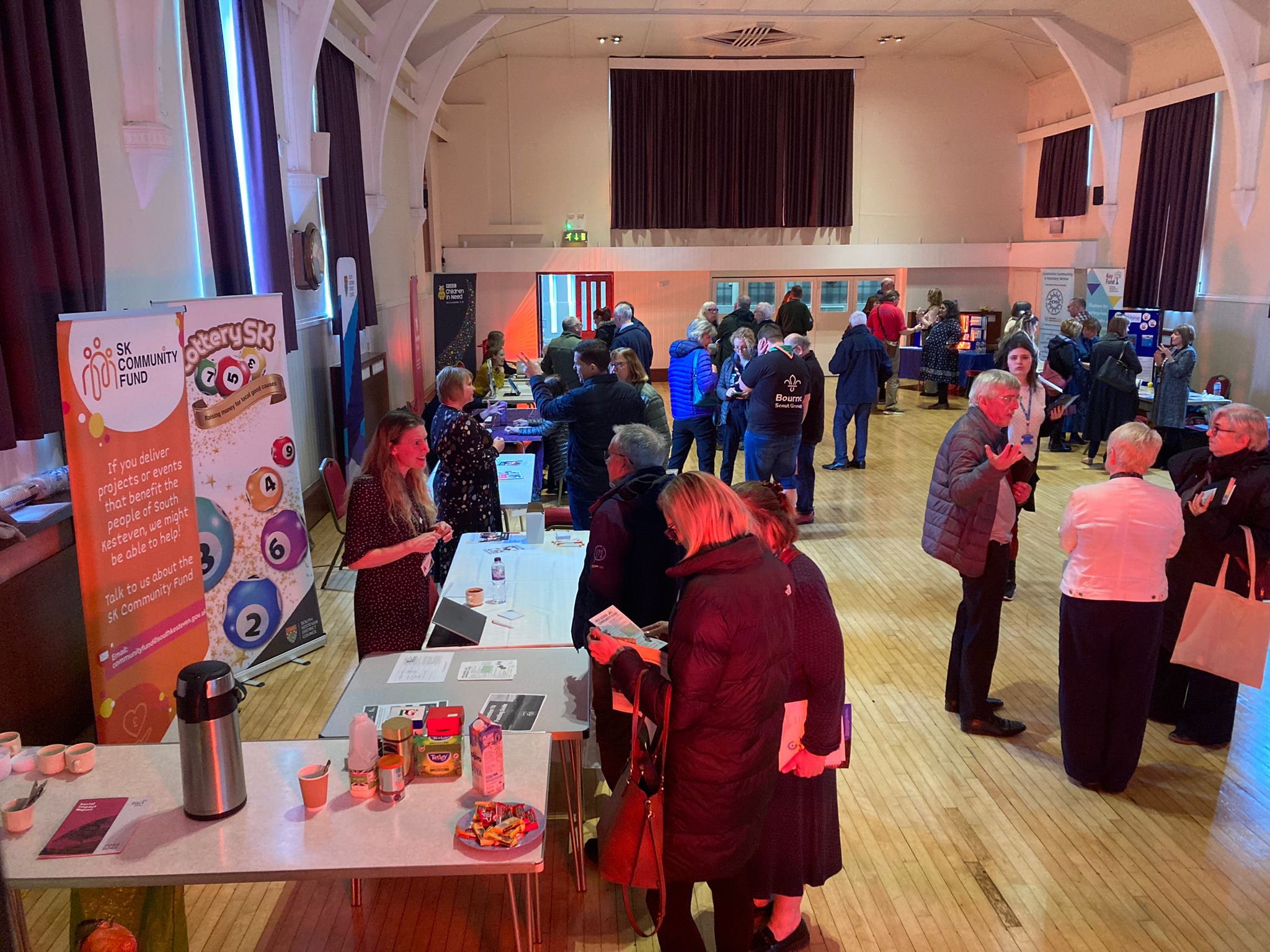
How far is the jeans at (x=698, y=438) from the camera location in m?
8.34

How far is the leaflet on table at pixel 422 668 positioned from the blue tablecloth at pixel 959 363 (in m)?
10.9

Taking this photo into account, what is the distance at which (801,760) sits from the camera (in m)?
2.73

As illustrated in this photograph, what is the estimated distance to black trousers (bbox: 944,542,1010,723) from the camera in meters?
4.12

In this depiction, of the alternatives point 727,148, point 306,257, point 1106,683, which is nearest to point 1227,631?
point 1106,683

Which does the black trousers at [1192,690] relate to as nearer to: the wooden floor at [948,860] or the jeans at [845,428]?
the wooden floor at [948,860]

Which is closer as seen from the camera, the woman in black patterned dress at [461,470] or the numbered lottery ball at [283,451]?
the woman in black patterned dress at [461,470]

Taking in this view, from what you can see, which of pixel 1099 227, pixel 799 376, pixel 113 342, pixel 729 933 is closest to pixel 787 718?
pixel 729 933

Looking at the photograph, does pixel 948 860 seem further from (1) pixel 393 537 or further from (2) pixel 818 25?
(2) pixel 818 25

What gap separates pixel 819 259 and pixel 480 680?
A: 565 inches

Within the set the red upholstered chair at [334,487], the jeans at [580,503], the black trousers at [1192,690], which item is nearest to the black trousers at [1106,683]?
the black trousers at [1192,690]

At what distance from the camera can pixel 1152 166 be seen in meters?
12.3

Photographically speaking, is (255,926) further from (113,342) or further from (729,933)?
(113,342)

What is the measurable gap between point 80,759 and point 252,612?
2502 mm

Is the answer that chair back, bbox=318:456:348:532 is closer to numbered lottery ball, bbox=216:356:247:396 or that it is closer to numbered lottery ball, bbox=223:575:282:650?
numbered lottery ball, bbox=223:575:282:650
